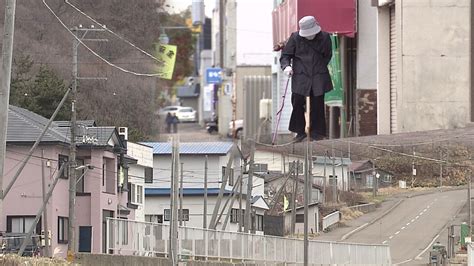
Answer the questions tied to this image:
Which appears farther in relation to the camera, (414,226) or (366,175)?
(414,226)

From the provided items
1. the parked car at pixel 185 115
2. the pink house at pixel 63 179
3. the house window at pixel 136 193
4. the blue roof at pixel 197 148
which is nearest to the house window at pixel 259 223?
the blue roof at pixel 197 148

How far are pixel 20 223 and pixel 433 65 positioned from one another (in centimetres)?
1290

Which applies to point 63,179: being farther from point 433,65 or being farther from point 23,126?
point 433,65

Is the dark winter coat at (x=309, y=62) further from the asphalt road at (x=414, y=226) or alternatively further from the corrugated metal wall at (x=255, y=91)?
the corrugated metal wall at (x=255, y=91)

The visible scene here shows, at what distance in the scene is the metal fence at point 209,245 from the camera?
26859 millimetres

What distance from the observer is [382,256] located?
122ft

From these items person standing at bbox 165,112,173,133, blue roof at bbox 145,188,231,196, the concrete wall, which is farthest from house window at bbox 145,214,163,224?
the concrete wall

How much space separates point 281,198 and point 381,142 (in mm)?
14805

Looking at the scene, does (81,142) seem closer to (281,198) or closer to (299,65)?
(281,198)

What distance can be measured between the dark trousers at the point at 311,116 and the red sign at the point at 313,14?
3.82ft

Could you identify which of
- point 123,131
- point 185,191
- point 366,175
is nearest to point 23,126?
point 123,131

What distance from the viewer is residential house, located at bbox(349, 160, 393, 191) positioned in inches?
1184

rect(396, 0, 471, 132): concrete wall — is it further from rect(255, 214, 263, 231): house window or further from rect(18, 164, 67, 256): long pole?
rect(255, 214, 263, 231): house window

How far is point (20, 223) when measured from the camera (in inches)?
1517
